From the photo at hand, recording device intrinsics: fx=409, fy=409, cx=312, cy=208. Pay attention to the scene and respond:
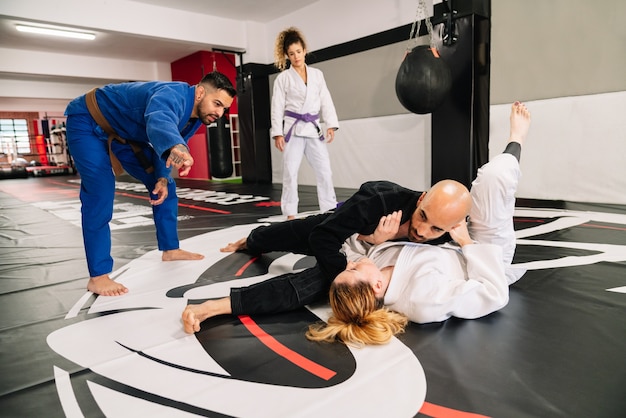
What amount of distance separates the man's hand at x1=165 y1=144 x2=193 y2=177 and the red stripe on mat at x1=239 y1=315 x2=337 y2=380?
0.58 metres

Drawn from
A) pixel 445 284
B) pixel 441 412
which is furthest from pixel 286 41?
pixel 441 412

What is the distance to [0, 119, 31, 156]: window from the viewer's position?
15.8 metres

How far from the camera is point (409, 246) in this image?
1.53 metres

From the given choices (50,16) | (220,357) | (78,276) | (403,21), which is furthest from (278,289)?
(50,16)

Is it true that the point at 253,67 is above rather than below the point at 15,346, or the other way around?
above

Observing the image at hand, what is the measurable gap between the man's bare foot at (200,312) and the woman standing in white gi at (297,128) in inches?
83.2

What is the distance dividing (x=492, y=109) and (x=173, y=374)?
13.4ft

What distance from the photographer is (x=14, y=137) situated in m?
16.2

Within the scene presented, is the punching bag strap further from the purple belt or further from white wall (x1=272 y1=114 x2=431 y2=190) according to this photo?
white wall (x1=272 y1=114 x2=431 y2=190)

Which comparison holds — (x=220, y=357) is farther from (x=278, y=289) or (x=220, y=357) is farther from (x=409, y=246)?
(x=409, y=246)

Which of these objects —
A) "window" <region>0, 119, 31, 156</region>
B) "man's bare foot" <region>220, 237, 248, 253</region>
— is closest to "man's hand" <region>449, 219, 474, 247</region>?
"man's bare foot" <region>220, 237, 248, 253</region>

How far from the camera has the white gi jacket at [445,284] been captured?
1.38 m

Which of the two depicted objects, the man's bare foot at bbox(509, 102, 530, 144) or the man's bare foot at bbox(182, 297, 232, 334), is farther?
the man's bare foot at bbox(509, 102, 530, 144)

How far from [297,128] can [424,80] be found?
4.35 ft
